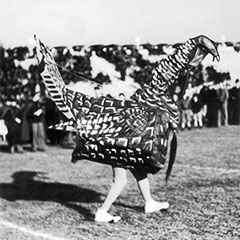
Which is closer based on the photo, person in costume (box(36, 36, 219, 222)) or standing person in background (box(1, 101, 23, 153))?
person in costume (box(36, 36, 219, 222))

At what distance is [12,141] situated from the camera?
10469 millimetres

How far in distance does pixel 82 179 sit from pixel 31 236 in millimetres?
2689

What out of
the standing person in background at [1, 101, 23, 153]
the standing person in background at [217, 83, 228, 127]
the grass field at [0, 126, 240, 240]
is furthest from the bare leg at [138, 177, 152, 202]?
the standing person in background at [217, 83, 228, 127]

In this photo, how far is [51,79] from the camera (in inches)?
192

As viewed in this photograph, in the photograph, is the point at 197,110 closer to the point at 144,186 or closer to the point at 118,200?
the point at 118,200

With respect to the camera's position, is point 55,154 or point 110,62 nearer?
point 55,154

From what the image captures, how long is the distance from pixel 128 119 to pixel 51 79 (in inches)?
30.6

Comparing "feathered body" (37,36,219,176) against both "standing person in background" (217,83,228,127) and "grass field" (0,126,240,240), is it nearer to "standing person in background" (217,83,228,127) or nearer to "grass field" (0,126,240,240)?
"grass field" (0,126,240,240)

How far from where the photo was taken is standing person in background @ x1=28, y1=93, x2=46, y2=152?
10.6m

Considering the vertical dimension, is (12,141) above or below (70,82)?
below

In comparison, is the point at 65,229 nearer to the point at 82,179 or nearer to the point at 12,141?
the point at 82,179

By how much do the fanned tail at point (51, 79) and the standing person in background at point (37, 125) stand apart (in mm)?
5608

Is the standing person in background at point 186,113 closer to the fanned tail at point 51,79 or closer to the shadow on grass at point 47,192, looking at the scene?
the shadow on grass at point 47,192

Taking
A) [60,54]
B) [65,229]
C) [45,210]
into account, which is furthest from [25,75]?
[65,229]
